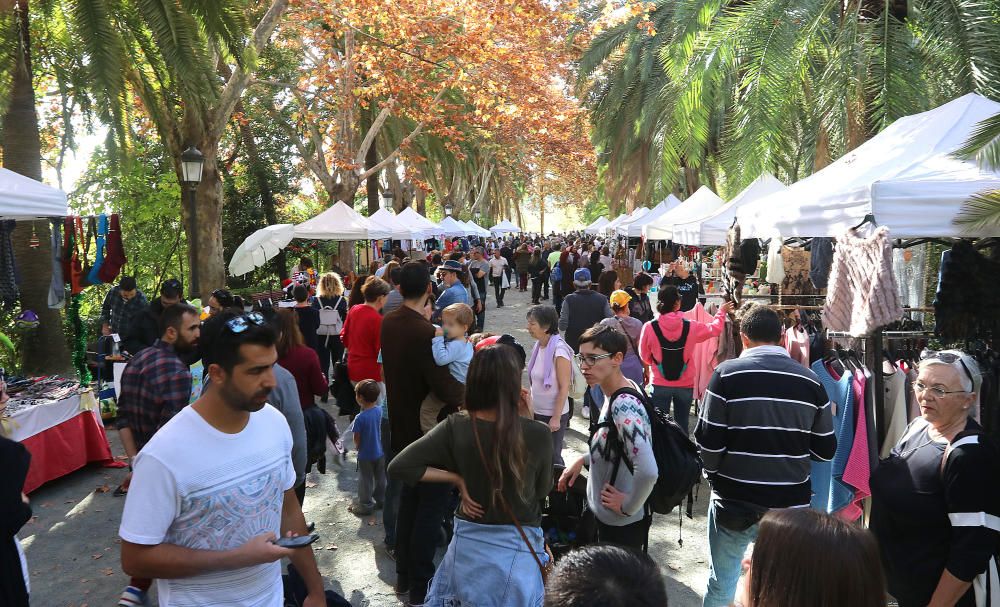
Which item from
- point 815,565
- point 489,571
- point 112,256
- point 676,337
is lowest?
point 489,571

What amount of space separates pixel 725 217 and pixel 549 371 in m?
6.68

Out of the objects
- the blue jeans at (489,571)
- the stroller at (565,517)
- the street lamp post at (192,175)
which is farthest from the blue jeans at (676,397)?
the street lamp post at (192,175)

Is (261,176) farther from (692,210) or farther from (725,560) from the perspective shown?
(725,560)

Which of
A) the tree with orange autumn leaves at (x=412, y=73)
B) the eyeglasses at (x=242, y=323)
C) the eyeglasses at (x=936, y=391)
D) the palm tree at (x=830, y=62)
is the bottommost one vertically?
the eyeglasses at (x=936, y=391)

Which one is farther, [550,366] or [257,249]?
[257,249]

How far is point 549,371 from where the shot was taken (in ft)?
19.0

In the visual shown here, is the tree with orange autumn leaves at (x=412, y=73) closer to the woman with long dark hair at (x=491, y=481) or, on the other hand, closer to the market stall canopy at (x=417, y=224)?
the market stall canopy at (x=417, y=224)

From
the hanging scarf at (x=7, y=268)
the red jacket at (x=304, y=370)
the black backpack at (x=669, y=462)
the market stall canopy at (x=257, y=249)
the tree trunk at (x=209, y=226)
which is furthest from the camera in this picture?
the market stall canopy at (x=257, y=249)

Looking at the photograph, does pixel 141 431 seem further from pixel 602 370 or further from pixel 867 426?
pixel 867 426

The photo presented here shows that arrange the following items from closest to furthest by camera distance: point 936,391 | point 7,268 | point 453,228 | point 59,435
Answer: point 936,391 < point 59,435 < point 7,268 < point 453,228

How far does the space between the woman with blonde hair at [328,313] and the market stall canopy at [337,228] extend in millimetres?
4525

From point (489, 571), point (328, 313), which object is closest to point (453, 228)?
point (328, 313)

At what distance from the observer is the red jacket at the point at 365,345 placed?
6.76 metres

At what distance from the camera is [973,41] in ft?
24.1
